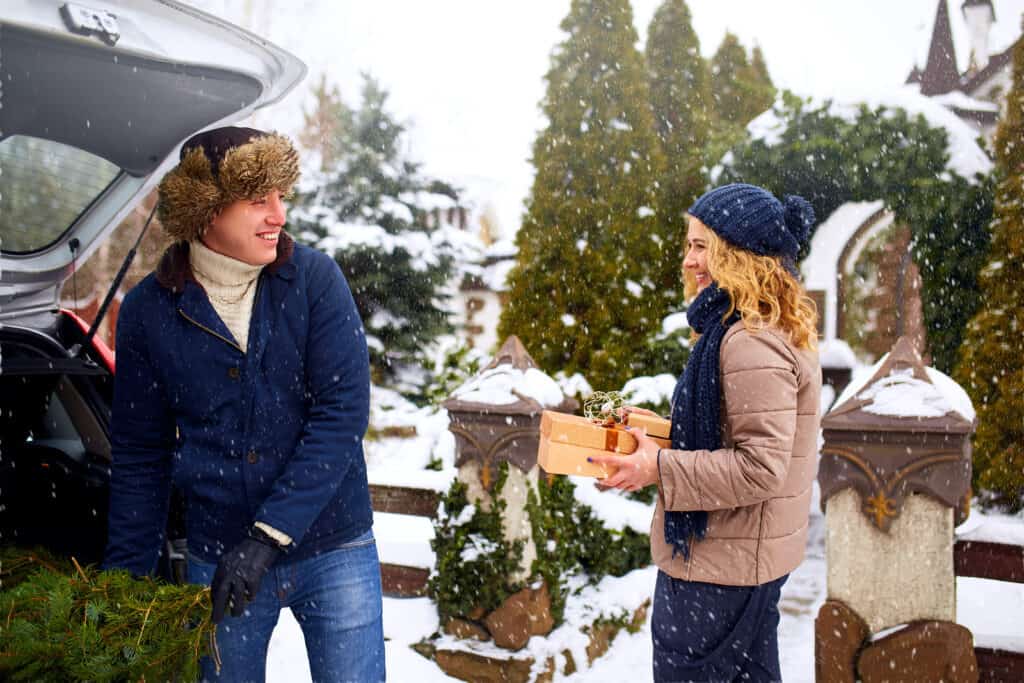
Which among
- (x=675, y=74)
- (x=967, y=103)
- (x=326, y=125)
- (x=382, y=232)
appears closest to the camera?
(x=382, y=232)

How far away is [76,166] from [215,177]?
1.07 m

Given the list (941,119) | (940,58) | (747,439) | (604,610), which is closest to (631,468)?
(747,439)

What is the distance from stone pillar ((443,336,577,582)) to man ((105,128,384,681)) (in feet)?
5.06

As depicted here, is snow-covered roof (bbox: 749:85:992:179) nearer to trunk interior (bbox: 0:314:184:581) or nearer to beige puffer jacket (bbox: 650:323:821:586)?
beige puffer jacket (bbox: 650:323:821:586)

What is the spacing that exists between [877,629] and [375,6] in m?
12.3

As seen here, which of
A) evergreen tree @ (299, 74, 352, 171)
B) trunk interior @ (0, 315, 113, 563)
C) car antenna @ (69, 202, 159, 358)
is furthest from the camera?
evergreen tree @ (299, 74, 352, 171)

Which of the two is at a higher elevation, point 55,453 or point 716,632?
point 55,453

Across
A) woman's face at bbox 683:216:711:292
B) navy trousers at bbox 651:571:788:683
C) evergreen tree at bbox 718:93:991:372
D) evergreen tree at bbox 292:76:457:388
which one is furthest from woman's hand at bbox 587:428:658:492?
evergreen tree at bbox 292:76:457:388

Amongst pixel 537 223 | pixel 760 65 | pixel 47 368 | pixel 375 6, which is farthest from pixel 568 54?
pixel 760 65

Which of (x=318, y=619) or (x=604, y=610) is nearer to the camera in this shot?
(x=318, y=619)

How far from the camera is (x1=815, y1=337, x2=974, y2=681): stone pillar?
2.57 m

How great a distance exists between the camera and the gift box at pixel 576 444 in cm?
164

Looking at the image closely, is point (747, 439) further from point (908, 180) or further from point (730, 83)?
point (730, 83)

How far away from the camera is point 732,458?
1.56 m
